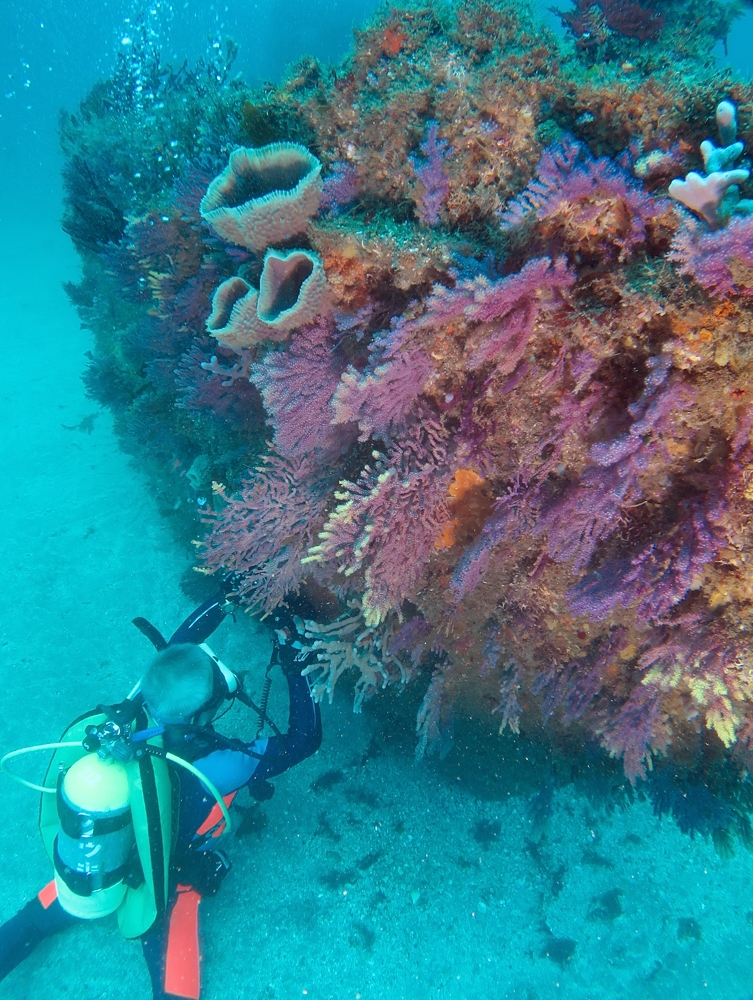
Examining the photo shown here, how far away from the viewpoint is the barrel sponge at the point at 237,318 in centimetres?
260

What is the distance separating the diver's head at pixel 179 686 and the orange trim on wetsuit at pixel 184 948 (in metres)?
2.03

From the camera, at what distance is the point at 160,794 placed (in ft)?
13.4

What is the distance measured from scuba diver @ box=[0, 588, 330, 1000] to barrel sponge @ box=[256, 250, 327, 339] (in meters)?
2.60

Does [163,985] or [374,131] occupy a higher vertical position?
[374,131]

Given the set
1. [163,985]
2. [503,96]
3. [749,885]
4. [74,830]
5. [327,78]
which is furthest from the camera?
[749,885]

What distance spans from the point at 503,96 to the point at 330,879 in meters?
6.18

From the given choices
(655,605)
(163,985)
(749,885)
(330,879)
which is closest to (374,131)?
(655,605)

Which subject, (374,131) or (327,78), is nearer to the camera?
(374,131)

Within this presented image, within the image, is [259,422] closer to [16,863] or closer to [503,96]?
[503,96]

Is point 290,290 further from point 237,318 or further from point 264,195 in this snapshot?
point 264,195

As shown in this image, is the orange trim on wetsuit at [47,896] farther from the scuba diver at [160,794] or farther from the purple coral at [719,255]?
the purple coral at [719,255]

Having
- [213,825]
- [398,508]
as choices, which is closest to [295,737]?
[213,825]

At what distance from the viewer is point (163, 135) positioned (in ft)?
18.0

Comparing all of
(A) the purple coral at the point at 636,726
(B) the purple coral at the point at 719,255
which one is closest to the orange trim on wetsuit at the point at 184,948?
(A) the purple coral at the point at 636,726
